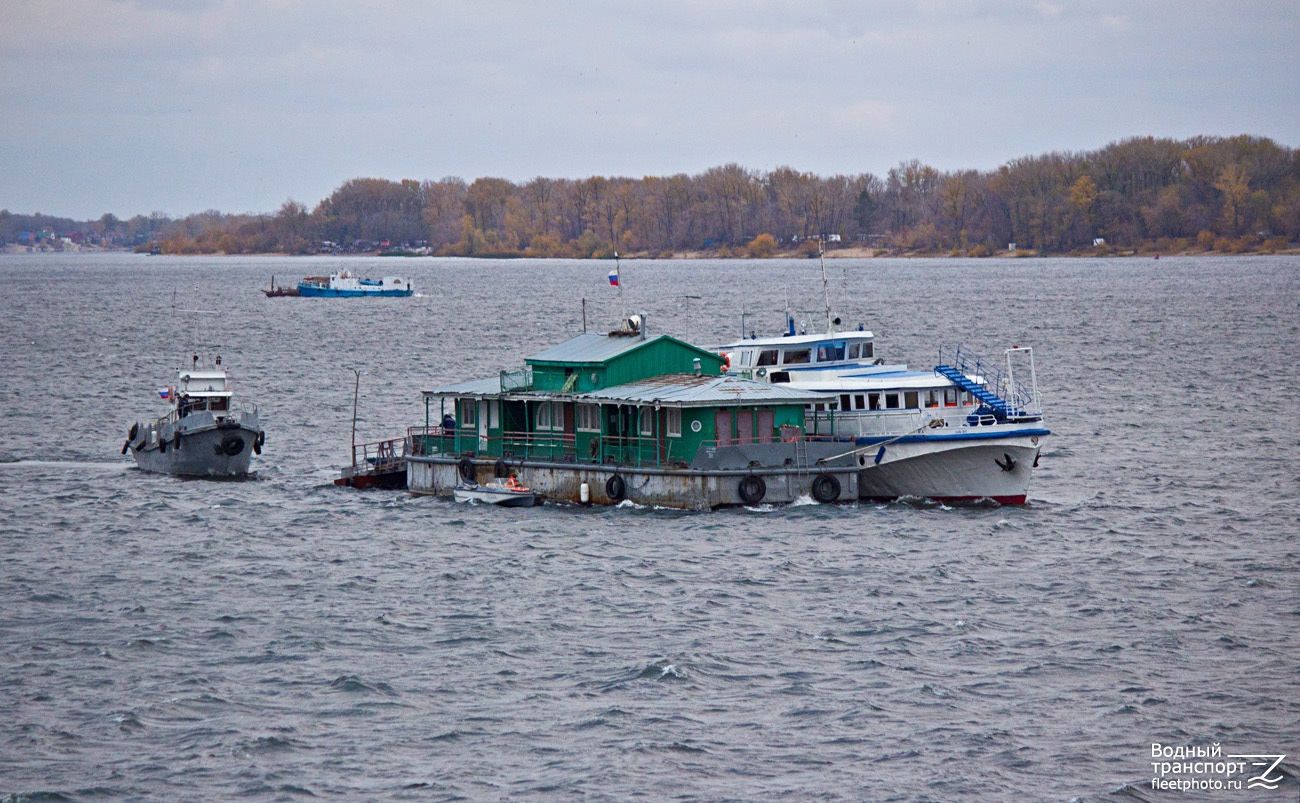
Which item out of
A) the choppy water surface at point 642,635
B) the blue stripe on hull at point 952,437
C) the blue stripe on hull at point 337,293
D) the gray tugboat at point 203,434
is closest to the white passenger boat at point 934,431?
the blue stripe on hull at point 952,437

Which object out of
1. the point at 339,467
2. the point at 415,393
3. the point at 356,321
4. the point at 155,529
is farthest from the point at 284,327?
the point at 155,529

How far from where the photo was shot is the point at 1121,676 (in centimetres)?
3094

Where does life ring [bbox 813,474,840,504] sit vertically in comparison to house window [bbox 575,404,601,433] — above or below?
below

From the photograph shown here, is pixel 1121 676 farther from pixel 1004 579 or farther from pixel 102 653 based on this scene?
pixel 102 653

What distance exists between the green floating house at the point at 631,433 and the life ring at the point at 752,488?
3 cm

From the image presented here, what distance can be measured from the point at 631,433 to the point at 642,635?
1464 centimetres

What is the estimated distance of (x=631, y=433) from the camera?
160 feet

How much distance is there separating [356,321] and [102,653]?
116341 millimetres

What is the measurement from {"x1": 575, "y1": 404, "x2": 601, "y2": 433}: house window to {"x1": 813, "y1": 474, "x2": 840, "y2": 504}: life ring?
277 inches

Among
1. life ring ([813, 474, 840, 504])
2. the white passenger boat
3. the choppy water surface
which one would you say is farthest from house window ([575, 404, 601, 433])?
life ring ([813, 474, 840, 504])

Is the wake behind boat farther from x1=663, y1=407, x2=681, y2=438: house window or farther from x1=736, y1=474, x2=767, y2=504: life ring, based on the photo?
x1=736, y1=474, x2=767, y2=504: life ring

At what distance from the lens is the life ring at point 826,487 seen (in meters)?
46.8

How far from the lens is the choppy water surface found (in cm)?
2686

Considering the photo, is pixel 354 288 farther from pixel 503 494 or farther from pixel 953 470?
pixel 953 470
